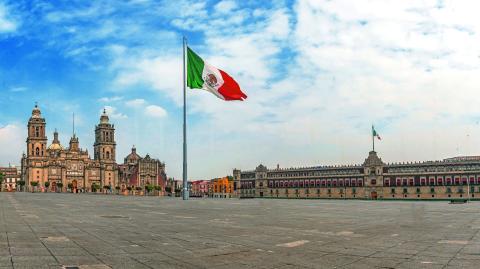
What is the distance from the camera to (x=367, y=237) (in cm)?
1323

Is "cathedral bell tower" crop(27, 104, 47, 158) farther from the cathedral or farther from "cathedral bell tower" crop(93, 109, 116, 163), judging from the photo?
"cathedral bell tower" crop(93, 109, 116, 163)

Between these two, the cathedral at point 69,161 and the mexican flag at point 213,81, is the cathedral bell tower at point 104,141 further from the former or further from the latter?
the mexican flag at point 213,81

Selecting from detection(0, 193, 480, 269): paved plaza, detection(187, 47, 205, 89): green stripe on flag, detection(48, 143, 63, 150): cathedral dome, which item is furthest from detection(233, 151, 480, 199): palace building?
detection(0, 193, 480, 269): paved plaza

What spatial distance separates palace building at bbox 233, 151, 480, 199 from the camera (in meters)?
132

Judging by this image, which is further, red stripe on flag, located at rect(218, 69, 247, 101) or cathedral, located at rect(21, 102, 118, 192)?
cathedral, located at rect(21, 102, 118, 192)

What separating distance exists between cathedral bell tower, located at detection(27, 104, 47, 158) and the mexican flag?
15722cm

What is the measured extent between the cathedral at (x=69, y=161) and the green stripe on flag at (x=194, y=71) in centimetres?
14370

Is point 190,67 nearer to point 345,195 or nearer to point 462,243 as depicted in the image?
point 462,243

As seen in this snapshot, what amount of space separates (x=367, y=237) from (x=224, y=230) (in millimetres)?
4503

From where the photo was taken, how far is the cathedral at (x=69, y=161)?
167 m

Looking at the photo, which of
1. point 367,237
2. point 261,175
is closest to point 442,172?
point 261,175

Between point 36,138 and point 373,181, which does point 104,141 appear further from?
point 373,181

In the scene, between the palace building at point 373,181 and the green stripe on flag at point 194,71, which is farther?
the palace building at point 373,181

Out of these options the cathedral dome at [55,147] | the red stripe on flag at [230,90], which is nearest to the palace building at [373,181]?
the cathedral dome at [55,147]
